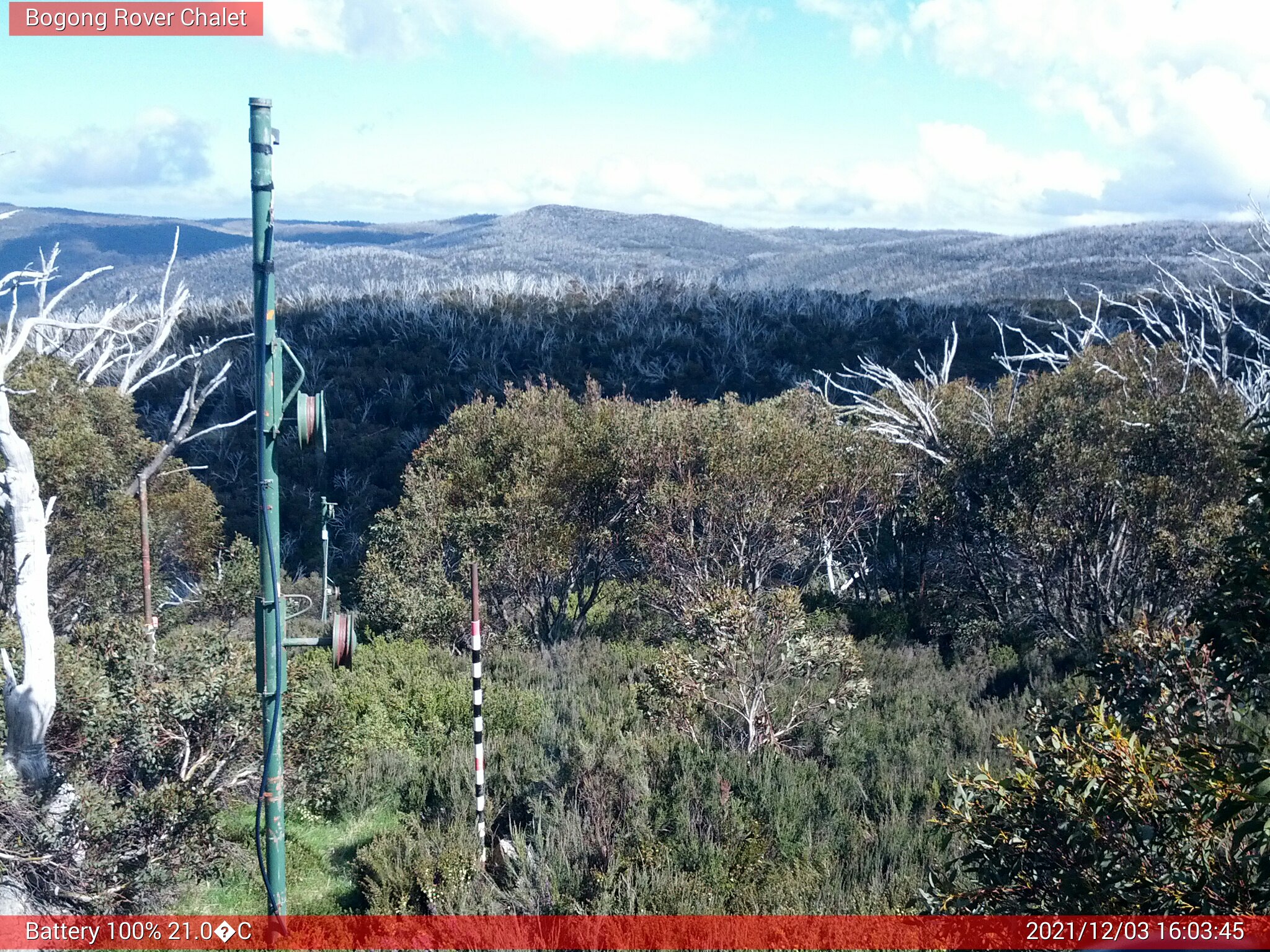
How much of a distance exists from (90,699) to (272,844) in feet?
12.5

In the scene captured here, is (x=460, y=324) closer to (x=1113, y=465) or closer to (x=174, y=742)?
(x=1113, y=465)

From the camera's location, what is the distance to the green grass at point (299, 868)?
313 inches

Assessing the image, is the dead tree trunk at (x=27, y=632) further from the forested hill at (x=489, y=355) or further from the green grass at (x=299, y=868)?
the forested hill at (x=489, y=355)

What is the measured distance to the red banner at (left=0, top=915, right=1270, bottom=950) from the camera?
4668mm

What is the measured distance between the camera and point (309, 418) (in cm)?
520

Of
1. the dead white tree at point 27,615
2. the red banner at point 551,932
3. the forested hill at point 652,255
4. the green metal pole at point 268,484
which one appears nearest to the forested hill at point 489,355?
the forested hill at point 652,255

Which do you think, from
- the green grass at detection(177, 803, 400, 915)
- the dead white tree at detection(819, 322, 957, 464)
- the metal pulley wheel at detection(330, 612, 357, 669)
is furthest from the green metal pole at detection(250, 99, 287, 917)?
the dead white tree at detection(819, 322, 957, 464)

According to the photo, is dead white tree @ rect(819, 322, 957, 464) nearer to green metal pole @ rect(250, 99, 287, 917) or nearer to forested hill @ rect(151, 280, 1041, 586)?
green metal pole @ rect(250, 99, 287, 917)

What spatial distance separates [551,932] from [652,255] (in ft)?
481

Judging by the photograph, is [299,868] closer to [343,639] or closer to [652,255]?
[343,639]

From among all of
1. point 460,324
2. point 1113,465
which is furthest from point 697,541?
point 460,324

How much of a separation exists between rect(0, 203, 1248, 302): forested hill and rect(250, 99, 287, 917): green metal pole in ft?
197

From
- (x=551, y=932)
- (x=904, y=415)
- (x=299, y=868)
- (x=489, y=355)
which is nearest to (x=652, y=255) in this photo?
(x=489, y=355)

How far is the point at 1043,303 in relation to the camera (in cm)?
6394
